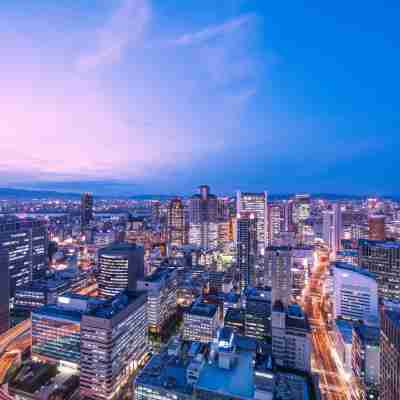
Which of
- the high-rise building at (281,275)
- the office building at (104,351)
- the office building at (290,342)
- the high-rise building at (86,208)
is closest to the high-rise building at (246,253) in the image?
the high-rise building at (281,275)

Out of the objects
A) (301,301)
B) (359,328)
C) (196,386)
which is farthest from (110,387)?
(301,301)

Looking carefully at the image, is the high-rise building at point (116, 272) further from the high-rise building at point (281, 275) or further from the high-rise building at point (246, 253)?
the high-rise building at point (281, 275)

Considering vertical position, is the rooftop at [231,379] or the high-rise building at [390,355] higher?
the high-rise building at [390,355]

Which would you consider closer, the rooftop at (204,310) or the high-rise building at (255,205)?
the rooftop at (204,310)

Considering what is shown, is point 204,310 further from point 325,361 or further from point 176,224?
point 176,224

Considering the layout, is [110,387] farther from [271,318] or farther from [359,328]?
[359,328]

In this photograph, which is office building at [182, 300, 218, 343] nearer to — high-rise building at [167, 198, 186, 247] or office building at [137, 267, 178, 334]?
office building at [137, 267, 178, 334]

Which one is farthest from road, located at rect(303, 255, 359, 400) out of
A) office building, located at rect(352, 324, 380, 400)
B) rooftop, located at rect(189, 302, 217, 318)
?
rooftop, located at rect(189, 302, 217, 318)

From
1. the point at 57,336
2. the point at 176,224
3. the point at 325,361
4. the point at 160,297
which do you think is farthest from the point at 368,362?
the point at 176,224
